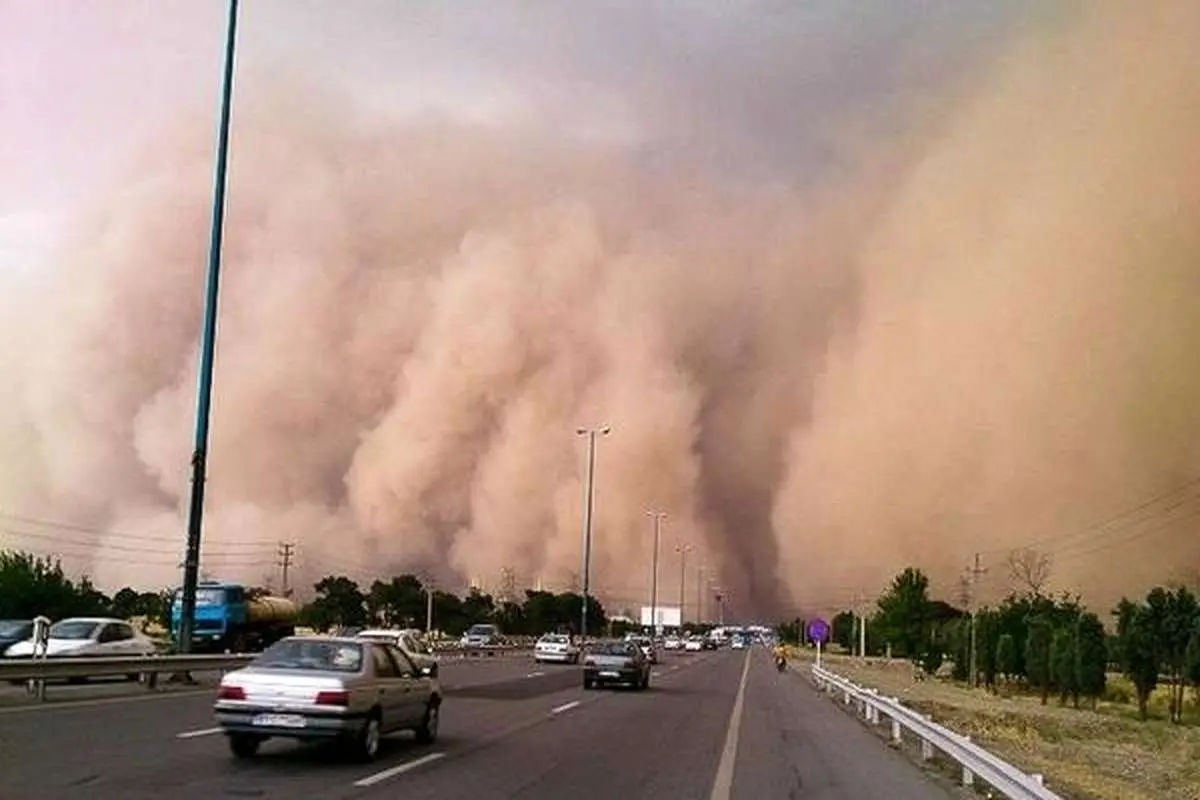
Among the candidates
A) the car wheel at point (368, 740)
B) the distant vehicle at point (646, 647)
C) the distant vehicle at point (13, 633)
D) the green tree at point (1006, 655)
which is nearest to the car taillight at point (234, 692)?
the car wheel at point (368, 740)

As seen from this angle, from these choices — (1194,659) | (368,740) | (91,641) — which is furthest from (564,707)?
(1194,659)

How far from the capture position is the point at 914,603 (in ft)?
307

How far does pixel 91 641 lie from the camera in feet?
96.2

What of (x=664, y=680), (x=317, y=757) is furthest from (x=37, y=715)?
(x=664, y=680)

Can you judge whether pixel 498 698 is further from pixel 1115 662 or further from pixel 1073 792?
pixel 1115 662

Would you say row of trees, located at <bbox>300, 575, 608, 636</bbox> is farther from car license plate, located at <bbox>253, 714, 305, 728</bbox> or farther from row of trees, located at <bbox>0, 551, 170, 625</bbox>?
car license plate, located at <bbox>253, 714, 305, 728</bbox>

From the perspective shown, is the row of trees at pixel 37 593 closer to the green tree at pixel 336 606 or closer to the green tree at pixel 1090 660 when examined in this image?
the green tree at pixel 336 606

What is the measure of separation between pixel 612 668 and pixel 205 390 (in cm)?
1274

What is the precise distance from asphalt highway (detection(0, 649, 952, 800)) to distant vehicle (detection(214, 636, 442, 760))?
0.33 meters

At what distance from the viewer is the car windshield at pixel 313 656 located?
13719 mm

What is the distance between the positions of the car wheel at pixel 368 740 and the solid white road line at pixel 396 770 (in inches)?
15.4

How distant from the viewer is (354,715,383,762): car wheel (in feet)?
44.4

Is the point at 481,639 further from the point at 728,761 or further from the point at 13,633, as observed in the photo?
the point at 728,761

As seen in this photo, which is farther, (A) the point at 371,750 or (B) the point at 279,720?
(A) the point at 371,750
